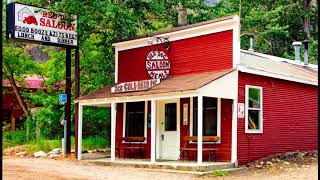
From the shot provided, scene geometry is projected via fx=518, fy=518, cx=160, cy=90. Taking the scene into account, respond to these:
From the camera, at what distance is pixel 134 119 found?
18.0 metres

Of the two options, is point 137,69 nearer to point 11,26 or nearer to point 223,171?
point 11,26

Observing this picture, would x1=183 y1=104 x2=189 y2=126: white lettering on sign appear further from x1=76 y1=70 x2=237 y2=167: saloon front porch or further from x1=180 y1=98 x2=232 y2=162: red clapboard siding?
x1=180 y1=98 x2=232 y2=162: red clapboard siding

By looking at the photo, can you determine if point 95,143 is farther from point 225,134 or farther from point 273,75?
point 273,75

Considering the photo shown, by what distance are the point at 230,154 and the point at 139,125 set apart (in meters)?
4.08

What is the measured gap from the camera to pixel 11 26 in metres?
17.2

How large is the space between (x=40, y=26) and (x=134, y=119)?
4.58 m

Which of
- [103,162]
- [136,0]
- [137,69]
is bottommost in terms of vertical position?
[103,162]

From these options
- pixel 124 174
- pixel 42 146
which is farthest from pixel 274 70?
pixel 42 146

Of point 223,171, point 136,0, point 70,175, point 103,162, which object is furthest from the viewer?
point 136,0

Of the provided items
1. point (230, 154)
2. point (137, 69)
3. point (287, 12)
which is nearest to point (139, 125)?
point (137, 69)

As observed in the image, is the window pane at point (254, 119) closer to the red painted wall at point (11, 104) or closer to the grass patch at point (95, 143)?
the grass patch at point (95, 143)

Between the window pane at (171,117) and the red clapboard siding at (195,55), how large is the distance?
1055mm

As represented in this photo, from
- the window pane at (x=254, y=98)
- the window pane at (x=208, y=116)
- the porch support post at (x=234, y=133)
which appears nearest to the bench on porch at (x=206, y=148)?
the window pane at (x=208, y=116)

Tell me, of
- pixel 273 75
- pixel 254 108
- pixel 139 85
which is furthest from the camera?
pixel 139 85
